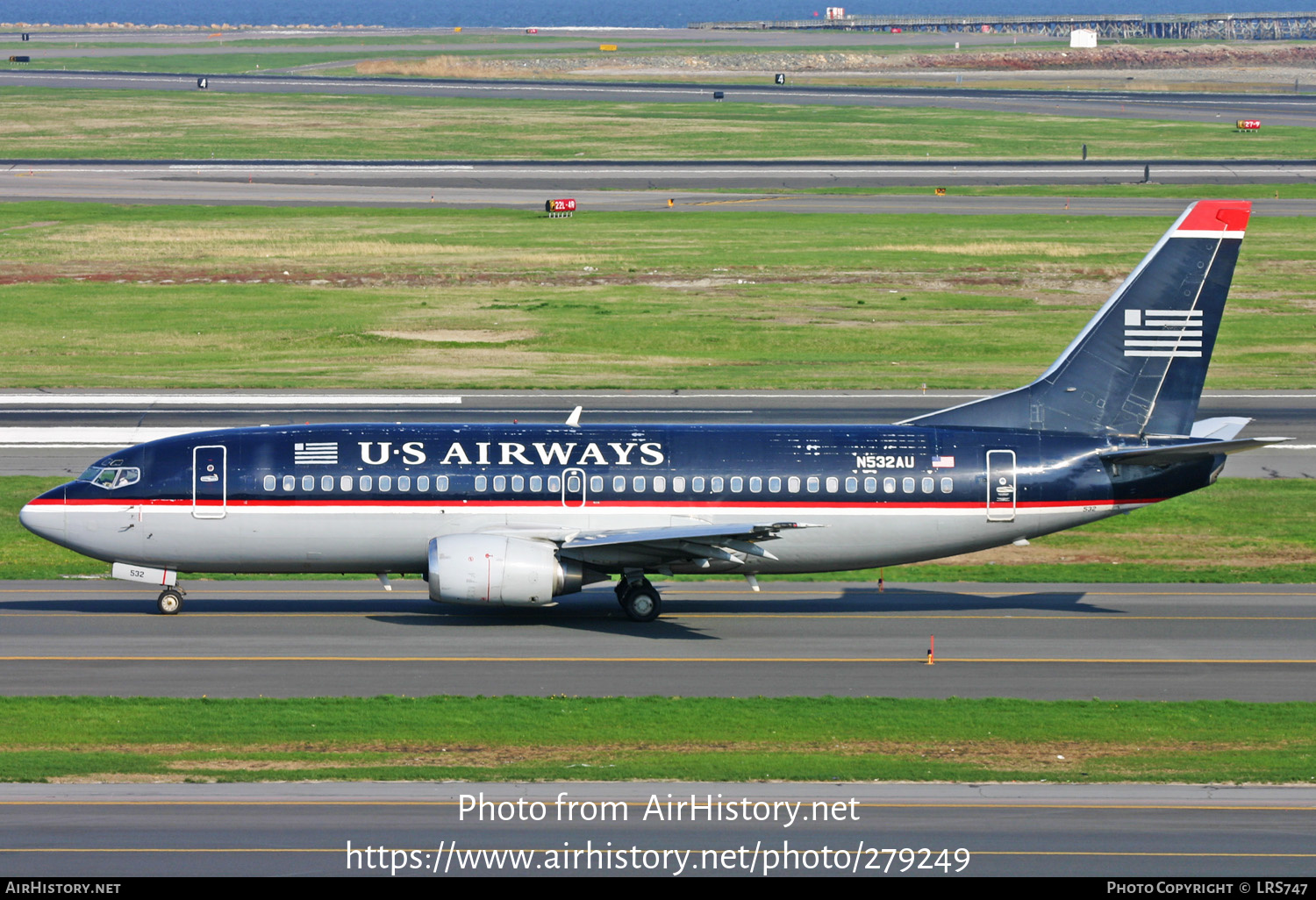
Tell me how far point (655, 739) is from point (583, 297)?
59016 millimetres

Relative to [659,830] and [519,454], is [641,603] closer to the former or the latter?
[519,454]

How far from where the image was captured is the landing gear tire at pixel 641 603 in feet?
120

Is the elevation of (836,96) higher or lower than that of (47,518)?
higher

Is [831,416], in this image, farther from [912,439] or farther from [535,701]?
[535,701]

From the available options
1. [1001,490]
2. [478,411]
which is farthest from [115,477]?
[478,411]

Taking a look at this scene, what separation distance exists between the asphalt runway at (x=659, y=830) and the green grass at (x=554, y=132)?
11704 centimetres

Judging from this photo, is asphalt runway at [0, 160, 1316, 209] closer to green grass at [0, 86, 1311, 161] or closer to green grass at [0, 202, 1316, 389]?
green grass at [0, 202, 1316, 389]

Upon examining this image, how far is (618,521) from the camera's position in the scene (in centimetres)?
3591

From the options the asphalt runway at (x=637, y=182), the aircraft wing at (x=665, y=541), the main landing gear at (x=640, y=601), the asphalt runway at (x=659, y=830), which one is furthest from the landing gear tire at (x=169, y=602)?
the asphalt runway at (x=637, y=182)

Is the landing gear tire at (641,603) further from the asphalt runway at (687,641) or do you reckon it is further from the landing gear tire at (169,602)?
the landing gear tire at (169,602)

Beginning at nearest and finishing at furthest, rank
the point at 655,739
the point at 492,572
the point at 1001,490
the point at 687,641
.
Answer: the point at 655,739 → the point at 492,572 → the point at 687,641 → the point at 1001,490

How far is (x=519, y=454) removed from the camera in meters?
36.1

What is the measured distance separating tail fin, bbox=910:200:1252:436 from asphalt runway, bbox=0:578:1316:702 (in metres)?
4.94

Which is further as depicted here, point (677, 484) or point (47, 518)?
point (677, 484)
